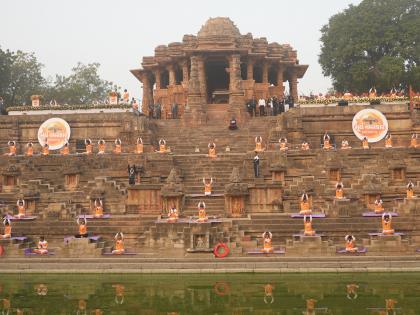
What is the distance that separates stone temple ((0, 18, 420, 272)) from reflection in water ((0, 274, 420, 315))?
3.76 ft

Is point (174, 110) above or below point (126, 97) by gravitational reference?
below

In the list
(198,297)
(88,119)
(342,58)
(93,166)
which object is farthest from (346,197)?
(342,58)

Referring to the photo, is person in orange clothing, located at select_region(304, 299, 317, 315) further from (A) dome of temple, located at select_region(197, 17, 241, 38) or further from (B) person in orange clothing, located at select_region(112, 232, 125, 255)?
(A) dome of temple, located at select_region(197, 17, 241, 38)

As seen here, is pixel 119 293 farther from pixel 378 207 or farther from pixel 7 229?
pixel 378 207

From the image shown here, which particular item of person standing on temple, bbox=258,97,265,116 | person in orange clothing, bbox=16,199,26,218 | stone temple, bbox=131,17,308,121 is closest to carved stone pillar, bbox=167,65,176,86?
stone temple, bbox=131,17,308,121

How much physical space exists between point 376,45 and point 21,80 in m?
35.6

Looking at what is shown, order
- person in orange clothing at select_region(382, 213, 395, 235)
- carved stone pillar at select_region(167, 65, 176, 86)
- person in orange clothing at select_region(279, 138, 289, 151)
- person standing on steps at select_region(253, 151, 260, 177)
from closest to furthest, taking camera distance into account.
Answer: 1. person in orange clothing at select_region(382, 213, 395, 235)
2. person standing on steps at select_region(253, 151, 260, 177)
3. person in orange clothing at select_region(279, 138, 289, 151)
4. carved stone pillar at select_region(167, 65, 176, 86)

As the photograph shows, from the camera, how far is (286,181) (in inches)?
969

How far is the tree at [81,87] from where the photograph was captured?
205ft

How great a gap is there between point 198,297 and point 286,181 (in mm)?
11861

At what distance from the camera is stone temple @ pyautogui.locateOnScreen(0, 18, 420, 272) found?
60.2ft

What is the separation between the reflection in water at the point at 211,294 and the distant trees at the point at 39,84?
38.7m

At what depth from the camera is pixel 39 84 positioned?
2319 inches

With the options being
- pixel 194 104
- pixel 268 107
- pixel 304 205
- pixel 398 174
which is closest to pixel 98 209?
pixel 304 205
